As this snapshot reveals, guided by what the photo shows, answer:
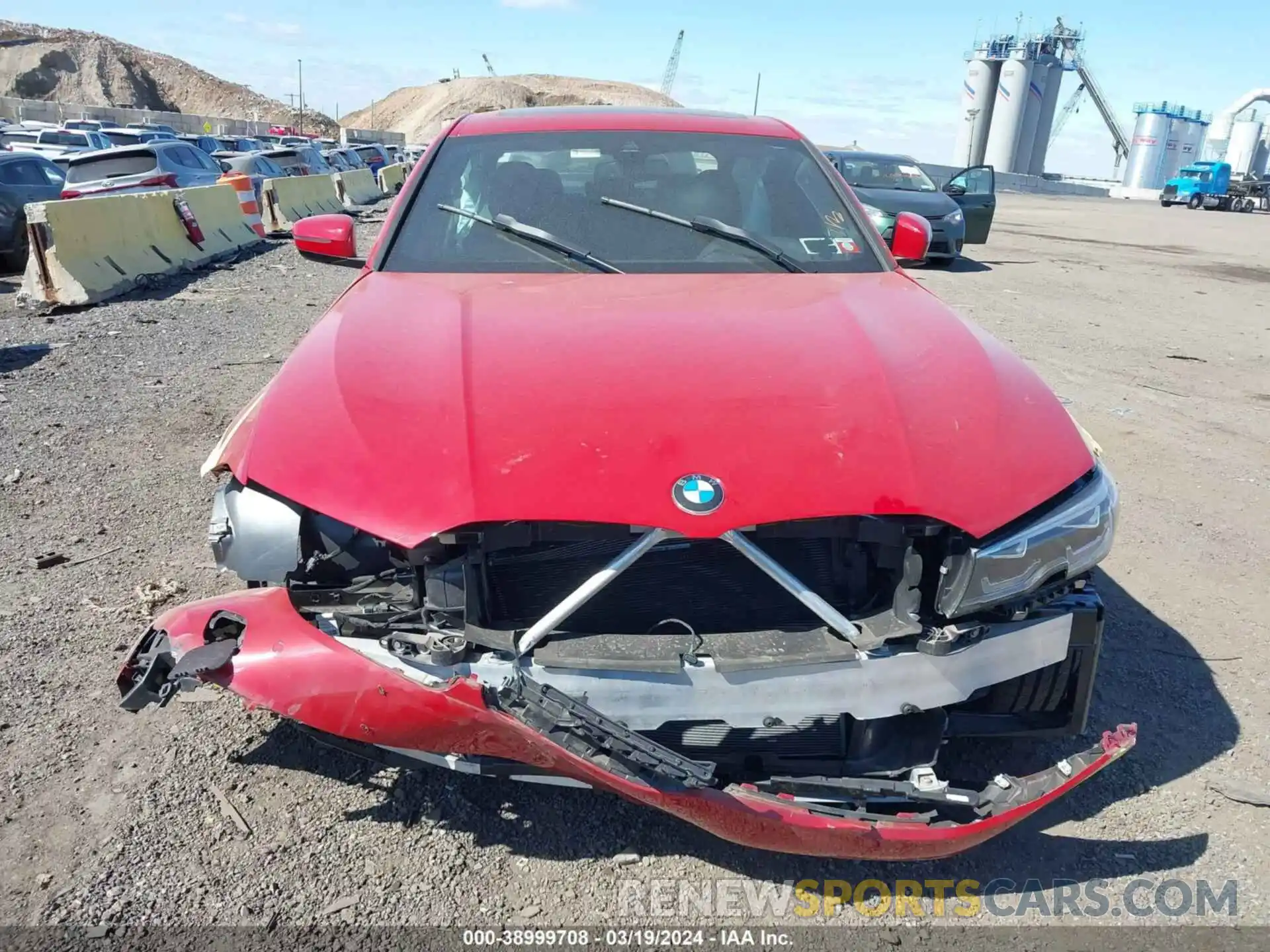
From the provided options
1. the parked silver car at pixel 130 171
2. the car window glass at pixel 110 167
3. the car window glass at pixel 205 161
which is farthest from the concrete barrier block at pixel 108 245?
the car window glass at pixel 205 161

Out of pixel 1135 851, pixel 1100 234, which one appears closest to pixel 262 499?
pixel 1135 851

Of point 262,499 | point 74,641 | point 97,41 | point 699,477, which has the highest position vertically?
point 97,41

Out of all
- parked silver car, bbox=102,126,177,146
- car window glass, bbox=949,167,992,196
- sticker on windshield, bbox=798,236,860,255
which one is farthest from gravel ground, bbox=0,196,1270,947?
parked silver car, bbox=102,126,177,146

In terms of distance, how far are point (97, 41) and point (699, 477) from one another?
94.7 metres

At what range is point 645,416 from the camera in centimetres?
218

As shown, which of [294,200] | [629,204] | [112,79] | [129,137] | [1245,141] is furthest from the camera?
[112,79]

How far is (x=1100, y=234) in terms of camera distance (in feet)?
77.5

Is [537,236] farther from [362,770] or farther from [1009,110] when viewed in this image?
[1009,110]

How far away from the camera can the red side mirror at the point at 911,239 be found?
12.6 feet

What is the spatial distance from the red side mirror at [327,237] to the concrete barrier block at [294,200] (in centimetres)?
1186

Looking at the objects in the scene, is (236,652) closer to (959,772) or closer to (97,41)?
(959,772)

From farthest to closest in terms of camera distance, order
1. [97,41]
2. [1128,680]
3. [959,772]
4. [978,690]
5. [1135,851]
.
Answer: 1. [97,41]
2. [1128,680]
3. [959,772]
4. [1135,851]
5. [978,690]

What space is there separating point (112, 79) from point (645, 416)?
8868 centimetres

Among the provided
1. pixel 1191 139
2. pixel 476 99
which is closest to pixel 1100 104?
pixel 1191 139
